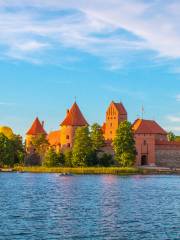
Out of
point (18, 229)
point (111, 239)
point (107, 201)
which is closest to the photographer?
point (111, 239)

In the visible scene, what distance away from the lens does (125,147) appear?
319ft

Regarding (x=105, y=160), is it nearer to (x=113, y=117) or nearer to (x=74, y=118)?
(x=74, y=118)

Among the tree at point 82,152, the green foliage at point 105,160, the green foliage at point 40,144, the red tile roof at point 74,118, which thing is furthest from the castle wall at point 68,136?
the tree at point 82,152

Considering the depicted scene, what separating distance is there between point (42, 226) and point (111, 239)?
5.41 m

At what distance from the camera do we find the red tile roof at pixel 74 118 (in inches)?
4700

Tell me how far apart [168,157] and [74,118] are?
2218 cm

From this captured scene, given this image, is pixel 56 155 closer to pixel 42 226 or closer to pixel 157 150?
pixel 157 150

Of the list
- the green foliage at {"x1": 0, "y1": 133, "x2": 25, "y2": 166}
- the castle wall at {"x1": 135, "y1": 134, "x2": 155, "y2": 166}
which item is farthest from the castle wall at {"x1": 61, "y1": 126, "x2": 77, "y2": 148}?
the castle wall at {"x1": 135, "y1": 134, "x2": 155, "y2": 166}

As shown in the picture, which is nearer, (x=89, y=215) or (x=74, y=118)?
(x=89, y=215)

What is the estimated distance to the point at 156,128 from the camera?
124 m

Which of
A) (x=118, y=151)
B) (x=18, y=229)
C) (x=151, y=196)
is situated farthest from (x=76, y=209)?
(x=118, y=151)

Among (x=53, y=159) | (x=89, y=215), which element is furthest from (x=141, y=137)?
(x=89, y=215)

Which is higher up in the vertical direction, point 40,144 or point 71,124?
point 71,124

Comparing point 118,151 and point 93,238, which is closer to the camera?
point 93,238
